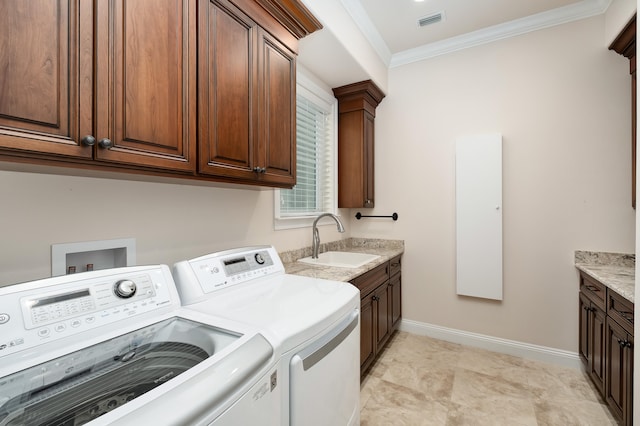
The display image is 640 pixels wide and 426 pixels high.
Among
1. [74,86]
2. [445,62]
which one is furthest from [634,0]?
[74,86]

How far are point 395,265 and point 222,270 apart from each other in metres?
1.94

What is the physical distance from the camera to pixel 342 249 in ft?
9.84

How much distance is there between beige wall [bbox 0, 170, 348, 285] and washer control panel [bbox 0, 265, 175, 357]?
0.31 meters

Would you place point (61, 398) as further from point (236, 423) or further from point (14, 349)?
point (236, 423)

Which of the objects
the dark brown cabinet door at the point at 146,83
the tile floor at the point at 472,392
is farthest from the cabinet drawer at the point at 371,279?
the dark brown cabinet door at the point at 146,83

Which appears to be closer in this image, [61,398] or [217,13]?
[61,398]

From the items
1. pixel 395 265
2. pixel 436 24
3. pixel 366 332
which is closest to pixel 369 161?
pixel 395 265

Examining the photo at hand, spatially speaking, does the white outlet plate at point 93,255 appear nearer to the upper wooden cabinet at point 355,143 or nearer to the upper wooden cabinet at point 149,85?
the upper wooden cabinet at point 149,85

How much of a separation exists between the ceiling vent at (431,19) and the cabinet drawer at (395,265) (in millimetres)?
2115

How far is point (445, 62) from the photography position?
2809mm

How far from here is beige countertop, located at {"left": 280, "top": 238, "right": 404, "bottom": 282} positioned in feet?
5.93

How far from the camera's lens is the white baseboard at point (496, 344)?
2363 mm

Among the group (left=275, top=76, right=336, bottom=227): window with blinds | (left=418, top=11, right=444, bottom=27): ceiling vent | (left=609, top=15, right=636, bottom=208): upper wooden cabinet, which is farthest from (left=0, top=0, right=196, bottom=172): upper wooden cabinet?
(left=609, top=15, right=636, bottom=208): upper wooden cabinet

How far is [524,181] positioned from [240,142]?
244cm
